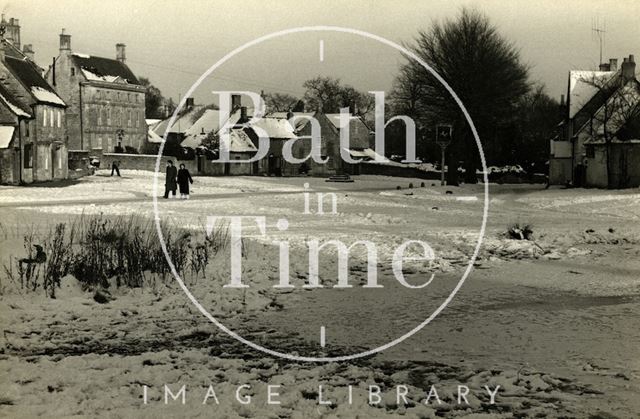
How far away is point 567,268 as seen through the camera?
16031 millimetres

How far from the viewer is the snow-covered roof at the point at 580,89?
51.4 meters

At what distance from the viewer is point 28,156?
4284 cm

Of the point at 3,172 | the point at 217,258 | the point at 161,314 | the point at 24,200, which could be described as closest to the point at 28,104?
the point at 3,172

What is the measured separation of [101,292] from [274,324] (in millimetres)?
3377

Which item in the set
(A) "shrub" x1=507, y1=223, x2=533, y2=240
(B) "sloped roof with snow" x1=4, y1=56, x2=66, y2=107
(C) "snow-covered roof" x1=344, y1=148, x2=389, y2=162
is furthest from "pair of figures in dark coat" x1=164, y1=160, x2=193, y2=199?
(C) "snow-covered roof" x1=344, y1=148, x2=389, y2=162

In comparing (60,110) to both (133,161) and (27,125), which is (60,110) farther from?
(133,161)

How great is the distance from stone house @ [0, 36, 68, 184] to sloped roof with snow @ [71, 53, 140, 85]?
20677 mm

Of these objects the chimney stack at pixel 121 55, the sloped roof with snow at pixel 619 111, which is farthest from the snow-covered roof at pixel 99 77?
the sloped roof with snow at pixel 619 111

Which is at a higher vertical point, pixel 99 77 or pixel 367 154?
pixel 99 77

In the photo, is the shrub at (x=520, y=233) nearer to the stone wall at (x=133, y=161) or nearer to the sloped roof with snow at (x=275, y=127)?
the stone wall at (x=133, y=161)

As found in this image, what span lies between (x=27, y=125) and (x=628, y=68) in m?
40.1

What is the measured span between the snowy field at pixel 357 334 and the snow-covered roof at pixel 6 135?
805 inches

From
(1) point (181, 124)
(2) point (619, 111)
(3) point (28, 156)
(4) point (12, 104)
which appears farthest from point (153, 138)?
(2) point (619, 111)

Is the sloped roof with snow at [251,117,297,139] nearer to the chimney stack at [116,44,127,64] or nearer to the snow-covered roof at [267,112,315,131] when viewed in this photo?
the snow-covered roof at [267,112,315,131]
